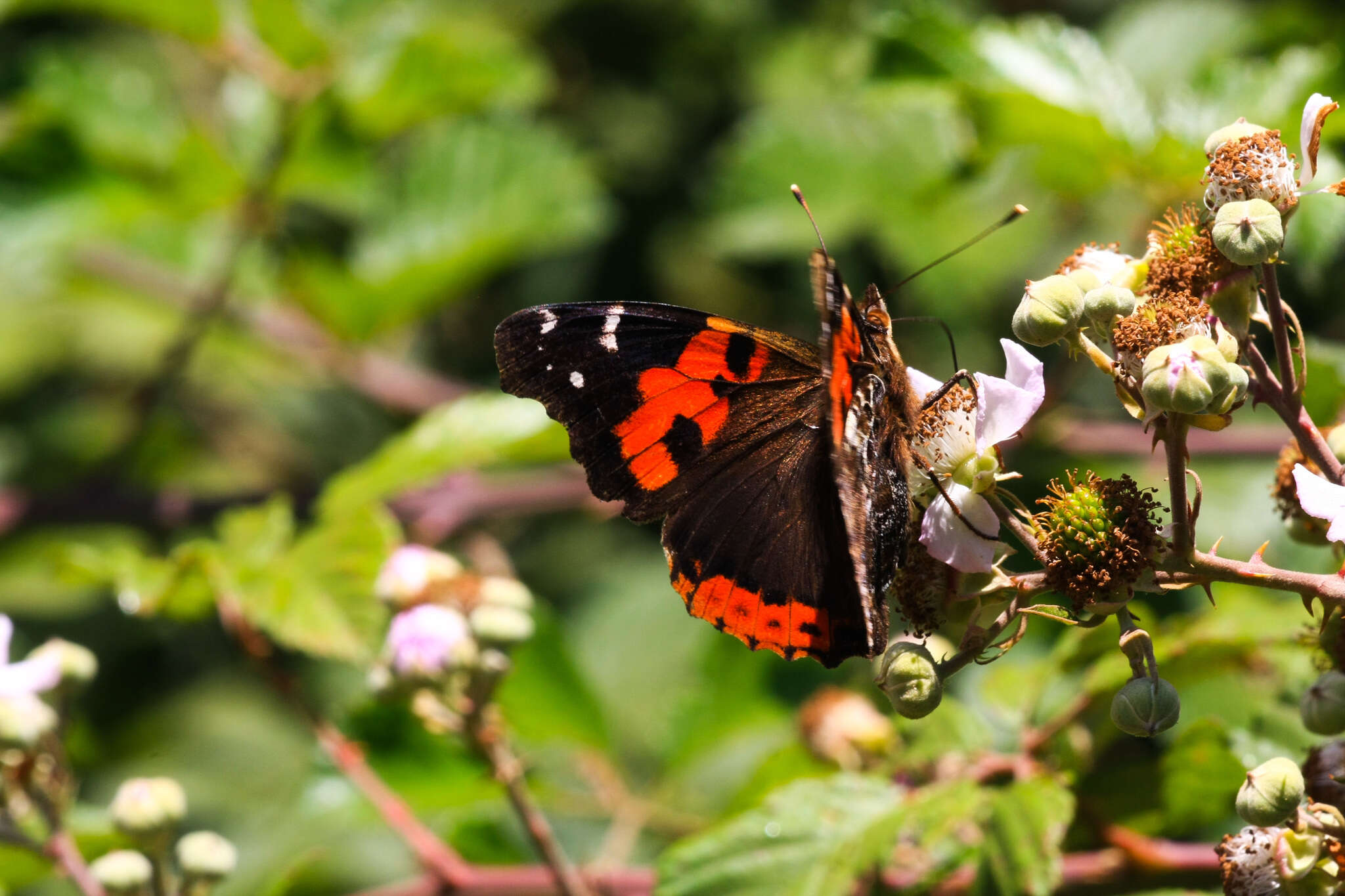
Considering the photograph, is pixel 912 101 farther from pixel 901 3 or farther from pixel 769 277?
pixel 769 277

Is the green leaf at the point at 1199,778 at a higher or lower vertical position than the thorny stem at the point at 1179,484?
lower

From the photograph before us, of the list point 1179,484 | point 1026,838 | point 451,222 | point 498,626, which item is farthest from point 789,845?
point 451,222

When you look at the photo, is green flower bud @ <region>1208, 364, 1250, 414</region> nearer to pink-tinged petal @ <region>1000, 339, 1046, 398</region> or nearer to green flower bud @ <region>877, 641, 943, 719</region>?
pink-tinged petal @ <region>1000, 339, 1046, 398</region>

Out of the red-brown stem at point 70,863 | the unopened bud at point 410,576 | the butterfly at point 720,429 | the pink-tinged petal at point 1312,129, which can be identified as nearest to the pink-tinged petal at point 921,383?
the butterfly at point 720,429

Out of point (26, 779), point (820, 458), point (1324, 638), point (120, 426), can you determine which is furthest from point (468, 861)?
point (120, 426)

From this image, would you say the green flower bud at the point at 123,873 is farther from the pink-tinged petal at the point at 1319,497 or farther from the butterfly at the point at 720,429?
the pink-tinged petal at the point at 1319,497

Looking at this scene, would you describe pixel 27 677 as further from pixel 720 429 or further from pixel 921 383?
pixel 921 383
